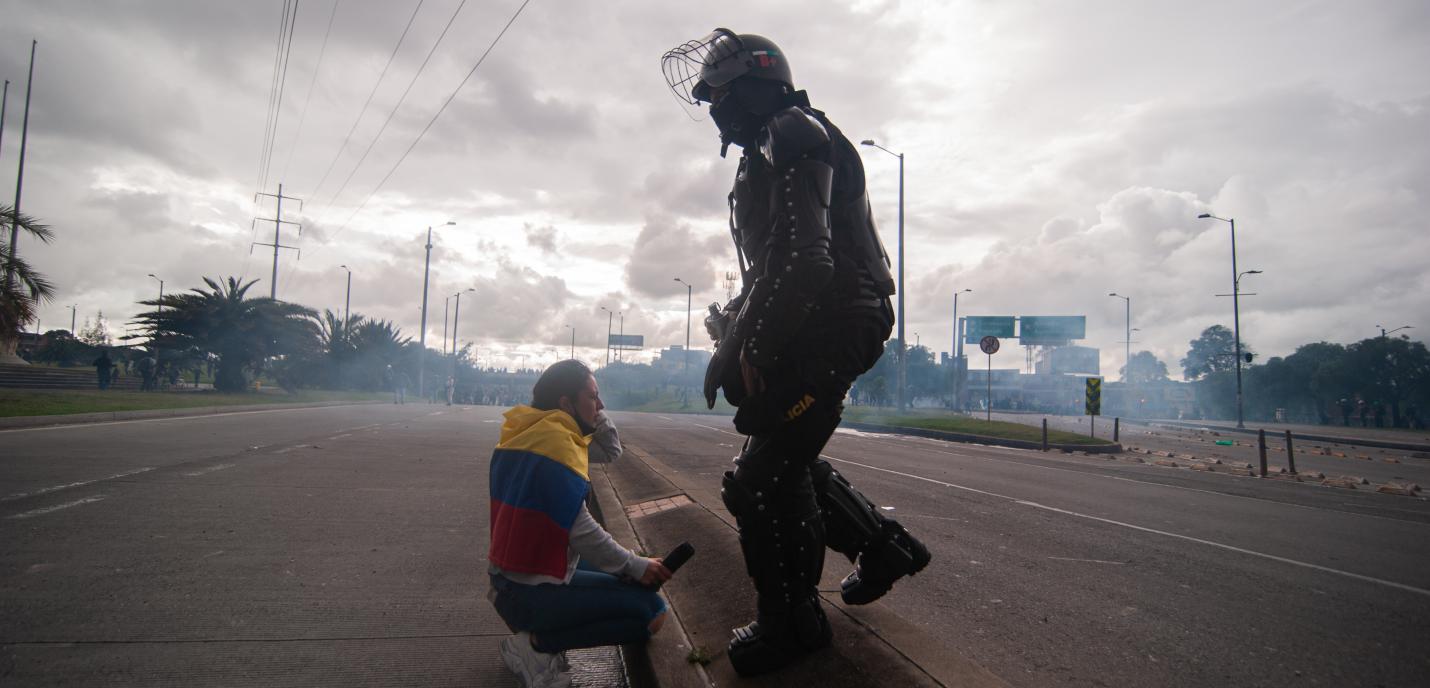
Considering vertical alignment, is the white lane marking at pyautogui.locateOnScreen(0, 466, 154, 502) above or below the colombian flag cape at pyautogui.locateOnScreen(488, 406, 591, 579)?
below

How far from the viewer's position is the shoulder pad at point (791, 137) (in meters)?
2.17

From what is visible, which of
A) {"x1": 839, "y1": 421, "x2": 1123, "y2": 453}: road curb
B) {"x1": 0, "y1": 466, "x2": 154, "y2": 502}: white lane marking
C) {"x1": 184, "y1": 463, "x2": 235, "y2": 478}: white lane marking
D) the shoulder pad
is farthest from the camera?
{"x1": 839, "y1": 421, "x2": 1123, "y2": 453}: road curb

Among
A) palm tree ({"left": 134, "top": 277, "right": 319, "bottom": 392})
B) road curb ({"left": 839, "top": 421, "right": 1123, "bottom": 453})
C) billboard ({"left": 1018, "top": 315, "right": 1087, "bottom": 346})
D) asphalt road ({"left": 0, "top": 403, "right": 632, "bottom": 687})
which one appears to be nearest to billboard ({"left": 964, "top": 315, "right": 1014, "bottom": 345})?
billboard ({"left": 1018, "top": 315, "right": 1087, "bottom": 346})

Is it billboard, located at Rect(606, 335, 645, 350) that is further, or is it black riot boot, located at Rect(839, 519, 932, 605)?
billboard, located at Rect(606, 335, 645, 350)

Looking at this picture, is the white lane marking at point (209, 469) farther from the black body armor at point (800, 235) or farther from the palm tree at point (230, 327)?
the palm tree at point (230, 327)

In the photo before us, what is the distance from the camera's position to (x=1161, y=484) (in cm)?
868

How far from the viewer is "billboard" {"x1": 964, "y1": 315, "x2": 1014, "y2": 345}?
60250 mm

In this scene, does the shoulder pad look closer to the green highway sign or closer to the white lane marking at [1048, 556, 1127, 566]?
the white lane marking at [1048, 556, 1127, 566]

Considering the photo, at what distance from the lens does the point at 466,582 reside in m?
3.67

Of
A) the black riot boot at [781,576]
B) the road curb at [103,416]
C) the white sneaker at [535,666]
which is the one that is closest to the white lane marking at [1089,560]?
the black riot boot at [781,576]

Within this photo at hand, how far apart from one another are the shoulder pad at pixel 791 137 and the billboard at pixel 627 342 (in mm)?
98673

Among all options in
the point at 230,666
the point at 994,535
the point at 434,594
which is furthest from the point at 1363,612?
the point at 230,666

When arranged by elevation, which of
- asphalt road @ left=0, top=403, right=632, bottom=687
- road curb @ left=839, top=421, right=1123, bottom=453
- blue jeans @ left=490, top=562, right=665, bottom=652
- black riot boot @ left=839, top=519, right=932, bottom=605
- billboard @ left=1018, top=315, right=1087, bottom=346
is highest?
billboard @ left=1018, top=315, right=1087, bottom=346

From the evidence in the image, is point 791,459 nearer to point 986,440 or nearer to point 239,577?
point 239,577
